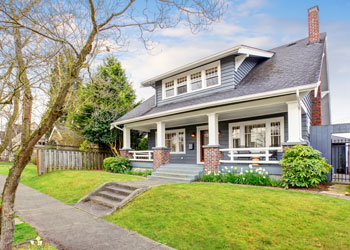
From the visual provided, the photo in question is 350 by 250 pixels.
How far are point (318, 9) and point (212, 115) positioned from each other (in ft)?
27.3

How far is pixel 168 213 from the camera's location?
5234 mm

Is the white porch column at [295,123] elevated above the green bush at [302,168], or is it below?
above

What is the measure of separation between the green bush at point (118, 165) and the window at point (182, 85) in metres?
5.24

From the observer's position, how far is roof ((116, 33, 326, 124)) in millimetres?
8336

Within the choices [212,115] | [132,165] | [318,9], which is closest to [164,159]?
[132,165]

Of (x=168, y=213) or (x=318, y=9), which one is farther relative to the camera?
(x=318, y=9)

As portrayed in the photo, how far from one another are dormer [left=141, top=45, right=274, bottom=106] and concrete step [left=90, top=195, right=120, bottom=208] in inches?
287

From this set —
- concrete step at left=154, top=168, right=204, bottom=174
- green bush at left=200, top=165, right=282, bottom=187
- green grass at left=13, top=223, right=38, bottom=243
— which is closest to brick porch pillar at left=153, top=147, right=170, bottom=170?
concrete step at left=154, top=168, right=204, bottom=174

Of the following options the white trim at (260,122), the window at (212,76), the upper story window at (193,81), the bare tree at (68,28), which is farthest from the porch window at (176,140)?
the bare tree at (68,28)

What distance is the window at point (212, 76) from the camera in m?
11.6

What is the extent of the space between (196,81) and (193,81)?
0.20 metres

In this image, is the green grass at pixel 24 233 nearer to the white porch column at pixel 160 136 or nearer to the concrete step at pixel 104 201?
the concrete step at pixel 104 201

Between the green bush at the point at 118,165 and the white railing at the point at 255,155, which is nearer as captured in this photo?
the white railing at the point at 255,155

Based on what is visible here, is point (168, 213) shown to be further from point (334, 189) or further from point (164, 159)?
point (164, 159)
